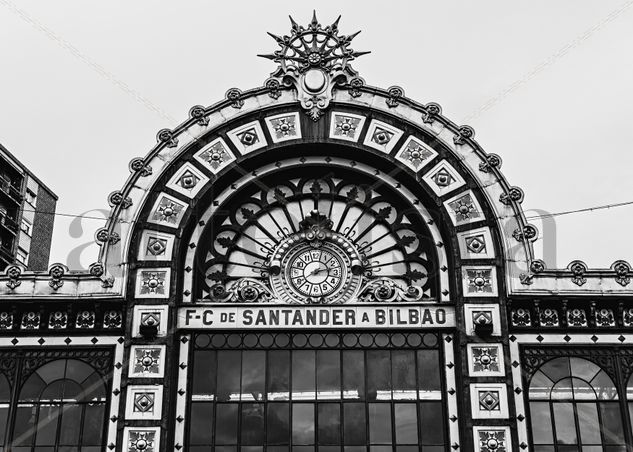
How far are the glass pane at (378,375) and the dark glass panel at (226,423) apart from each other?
155 inches

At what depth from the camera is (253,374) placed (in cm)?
2667

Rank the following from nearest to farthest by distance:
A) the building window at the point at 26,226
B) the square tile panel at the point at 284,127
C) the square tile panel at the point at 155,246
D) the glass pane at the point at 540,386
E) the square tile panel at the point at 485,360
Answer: the square tile panel at the point at 485,360 < the glass pane at the point at 540,386 < the square tile panel at the point at 155,246 < the square tile panel at the point at 284,127 < the building window at the point at 26,226

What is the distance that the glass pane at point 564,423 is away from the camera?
84.2 ft

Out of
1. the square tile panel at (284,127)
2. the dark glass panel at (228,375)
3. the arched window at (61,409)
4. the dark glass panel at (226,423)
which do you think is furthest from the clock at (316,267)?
the arched window at (61,409)

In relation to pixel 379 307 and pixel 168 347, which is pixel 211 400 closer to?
pixel 168 347

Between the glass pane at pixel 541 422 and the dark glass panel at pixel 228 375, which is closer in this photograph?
the glass pane at pixel 541 422

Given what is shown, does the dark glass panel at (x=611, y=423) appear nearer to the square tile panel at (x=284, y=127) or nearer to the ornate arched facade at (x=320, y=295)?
the ornate arched facade at (x=320, y=295)

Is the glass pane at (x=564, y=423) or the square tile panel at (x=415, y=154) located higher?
the square tile panel at (x=415, y=154)

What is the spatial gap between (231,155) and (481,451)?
1177cm

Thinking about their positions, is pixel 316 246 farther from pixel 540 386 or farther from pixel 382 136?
pixel 540 386

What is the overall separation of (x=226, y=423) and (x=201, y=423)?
0.71 meters

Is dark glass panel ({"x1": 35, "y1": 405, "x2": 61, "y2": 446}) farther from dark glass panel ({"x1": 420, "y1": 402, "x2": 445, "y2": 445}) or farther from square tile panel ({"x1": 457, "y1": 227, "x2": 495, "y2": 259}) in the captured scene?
square tile panel ({"x1": 457, "y1": 227, "x2": 495, "y2": 259})

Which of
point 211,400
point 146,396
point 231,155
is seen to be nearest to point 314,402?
point 211,400

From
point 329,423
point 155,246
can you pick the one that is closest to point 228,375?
point 329,423
